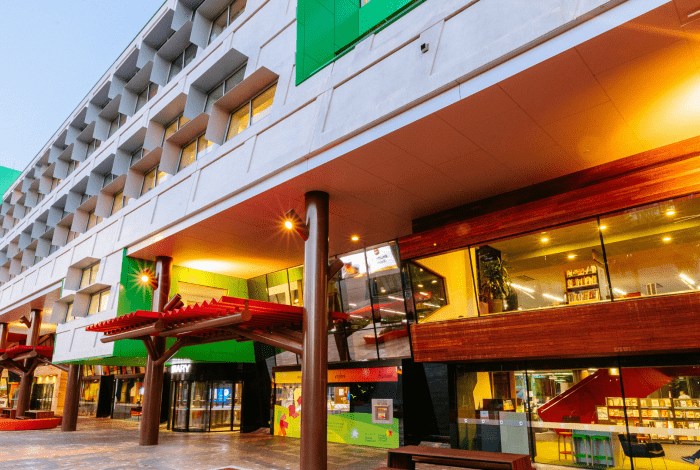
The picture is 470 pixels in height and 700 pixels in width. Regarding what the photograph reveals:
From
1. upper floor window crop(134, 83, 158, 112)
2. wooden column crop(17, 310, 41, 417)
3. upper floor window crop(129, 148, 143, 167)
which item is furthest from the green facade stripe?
wooden column crop(17, 310, 41, 417)

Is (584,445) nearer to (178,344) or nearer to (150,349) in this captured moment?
(178,344)

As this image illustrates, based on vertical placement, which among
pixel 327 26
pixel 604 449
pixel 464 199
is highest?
pixel 327 26

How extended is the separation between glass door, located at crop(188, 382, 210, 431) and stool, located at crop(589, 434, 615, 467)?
15311 mm

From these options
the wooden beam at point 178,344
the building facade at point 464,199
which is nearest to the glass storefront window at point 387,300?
the building facade at point 464,199

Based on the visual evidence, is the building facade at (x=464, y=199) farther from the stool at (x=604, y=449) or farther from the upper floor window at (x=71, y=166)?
the upper floor window at (x=71, y=166)

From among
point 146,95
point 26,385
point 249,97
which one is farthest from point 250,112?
point 26,385

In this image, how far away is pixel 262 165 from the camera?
37.1ft

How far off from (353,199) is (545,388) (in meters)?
6.26

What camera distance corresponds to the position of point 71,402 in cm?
2144

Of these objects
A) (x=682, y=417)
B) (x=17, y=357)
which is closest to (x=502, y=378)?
(x=682, y=417)

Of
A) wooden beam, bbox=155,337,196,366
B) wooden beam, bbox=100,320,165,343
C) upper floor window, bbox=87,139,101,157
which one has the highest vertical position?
upper floor window, bbox=87,139,101,157

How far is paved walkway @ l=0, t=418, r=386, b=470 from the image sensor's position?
11.4 meters

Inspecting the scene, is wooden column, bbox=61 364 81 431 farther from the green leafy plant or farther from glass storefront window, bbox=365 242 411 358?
the green leafy plant

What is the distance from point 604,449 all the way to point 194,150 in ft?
45.1
